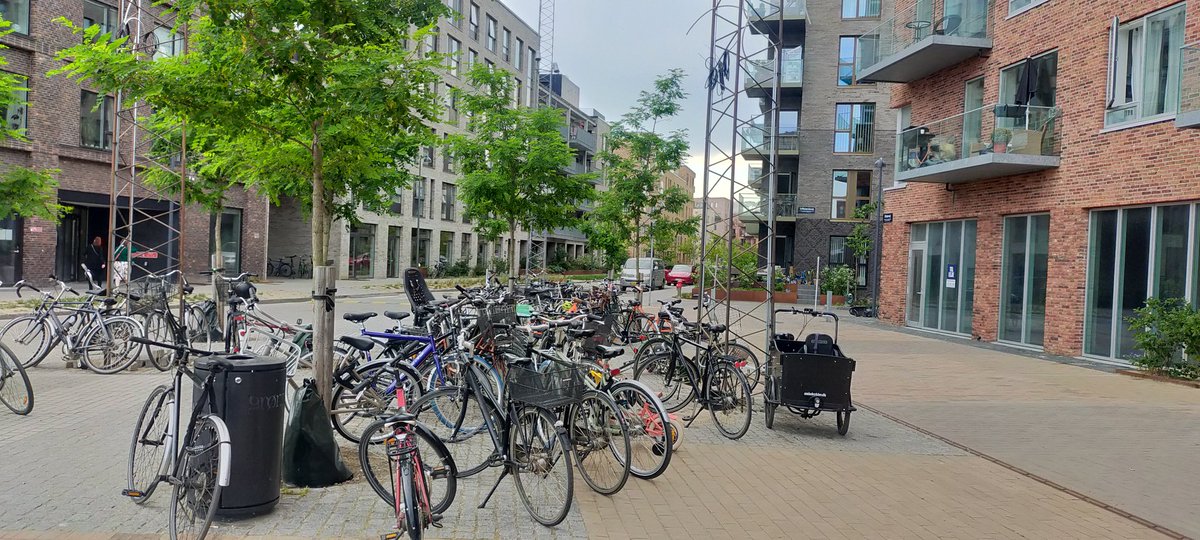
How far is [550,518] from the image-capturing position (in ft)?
16.2

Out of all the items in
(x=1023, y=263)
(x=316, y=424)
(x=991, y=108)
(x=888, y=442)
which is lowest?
(x=888, y=442)

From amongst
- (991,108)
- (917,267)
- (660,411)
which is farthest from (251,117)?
(917,267)

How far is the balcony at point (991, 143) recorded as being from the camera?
16.2 m

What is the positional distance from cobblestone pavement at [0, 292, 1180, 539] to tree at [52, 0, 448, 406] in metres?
1.48

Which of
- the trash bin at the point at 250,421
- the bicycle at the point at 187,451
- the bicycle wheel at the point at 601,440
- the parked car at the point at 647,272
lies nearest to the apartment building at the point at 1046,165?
the bicycle wheel at the point at 601,440

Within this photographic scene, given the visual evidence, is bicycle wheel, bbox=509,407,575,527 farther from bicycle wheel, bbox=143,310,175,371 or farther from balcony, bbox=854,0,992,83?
balcony, bbox=854,0,992,83

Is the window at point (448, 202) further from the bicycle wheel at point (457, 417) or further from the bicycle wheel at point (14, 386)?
the bicycle wheel at point (457, 417)

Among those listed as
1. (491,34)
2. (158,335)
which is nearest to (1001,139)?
(158,335)

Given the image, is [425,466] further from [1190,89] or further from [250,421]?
[1190,89]

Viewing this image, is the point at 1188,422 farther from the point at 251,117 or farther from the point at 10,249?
the point at 10,249

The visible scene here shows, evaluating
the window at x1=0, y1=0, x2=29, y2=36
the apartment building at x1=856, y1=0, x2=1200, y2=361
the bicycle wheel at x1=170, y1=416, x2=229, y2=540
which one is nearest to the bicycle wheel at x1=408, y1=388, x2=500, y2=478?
the bicycle wheel at x1=170, y1=416, x2=229, y2=540

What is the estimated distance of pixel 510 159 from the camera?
56.0 feet

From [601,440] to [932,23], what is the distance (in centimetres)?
1676

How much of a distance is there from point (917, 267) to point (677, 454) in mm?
16507
